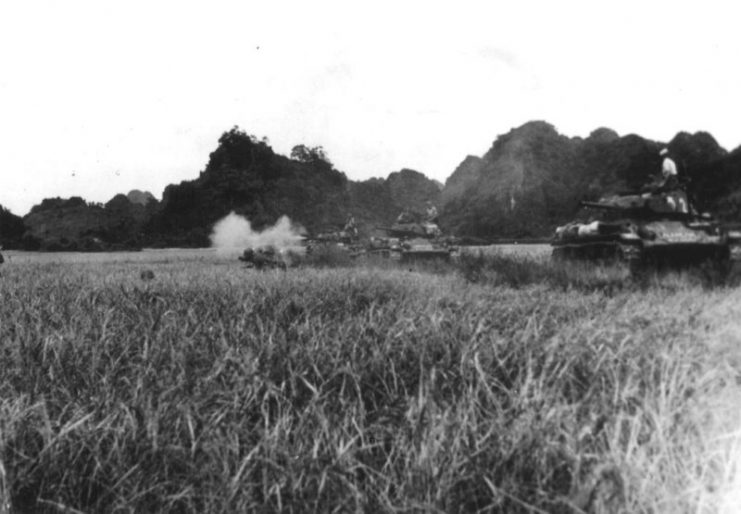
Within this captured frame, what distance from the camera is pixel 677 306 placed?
559 cm

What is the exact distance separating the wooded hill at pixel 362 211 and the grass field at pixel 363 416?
957 inches

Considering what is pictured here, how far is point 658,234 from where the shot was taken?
11.0 meters

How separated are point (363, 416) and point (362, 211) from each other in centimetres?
4617

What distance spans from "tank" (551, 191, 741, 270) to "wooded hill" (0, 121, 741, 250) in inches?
616

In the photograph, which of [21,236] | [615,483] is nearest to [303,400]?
[615,483]

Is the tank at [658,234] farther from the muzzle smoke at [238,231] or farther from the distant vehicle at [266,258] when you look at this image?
the muzzle smoke at [238,231]

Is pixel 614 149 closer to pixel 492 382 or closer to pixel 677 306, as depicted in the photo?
pixel 677 306

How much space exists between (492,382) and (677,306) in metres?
3.58

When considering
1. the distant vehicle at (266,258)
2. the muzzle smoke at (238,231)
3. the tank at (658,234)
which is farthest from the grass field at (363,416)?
the muzzle smoke at (238,231)

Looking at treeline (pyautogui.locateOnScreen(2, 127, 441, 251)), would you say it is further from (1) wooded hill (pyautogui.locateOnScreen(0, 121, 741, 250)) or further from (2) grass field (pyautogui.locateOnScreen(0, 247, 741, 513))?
(2) grass field (pyautogui.locateOnScreen(0, 247, 741, 513))

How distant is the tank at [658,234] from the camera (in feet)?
35.7

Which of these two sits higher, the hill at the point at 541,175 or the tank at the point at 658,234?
the hill at the point at 541,175

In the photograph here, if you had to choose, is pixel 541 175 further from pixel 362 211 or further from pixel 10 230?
pixel 10 230

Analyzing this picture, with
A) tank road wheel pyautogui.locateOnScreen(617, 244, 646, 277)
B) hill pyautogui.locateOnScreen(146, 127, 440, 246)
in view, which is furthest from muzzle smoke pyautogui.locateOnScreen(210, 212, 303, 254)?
tank road wheel pyautogui.locateOnScreen(617, 244, 646, 277)
